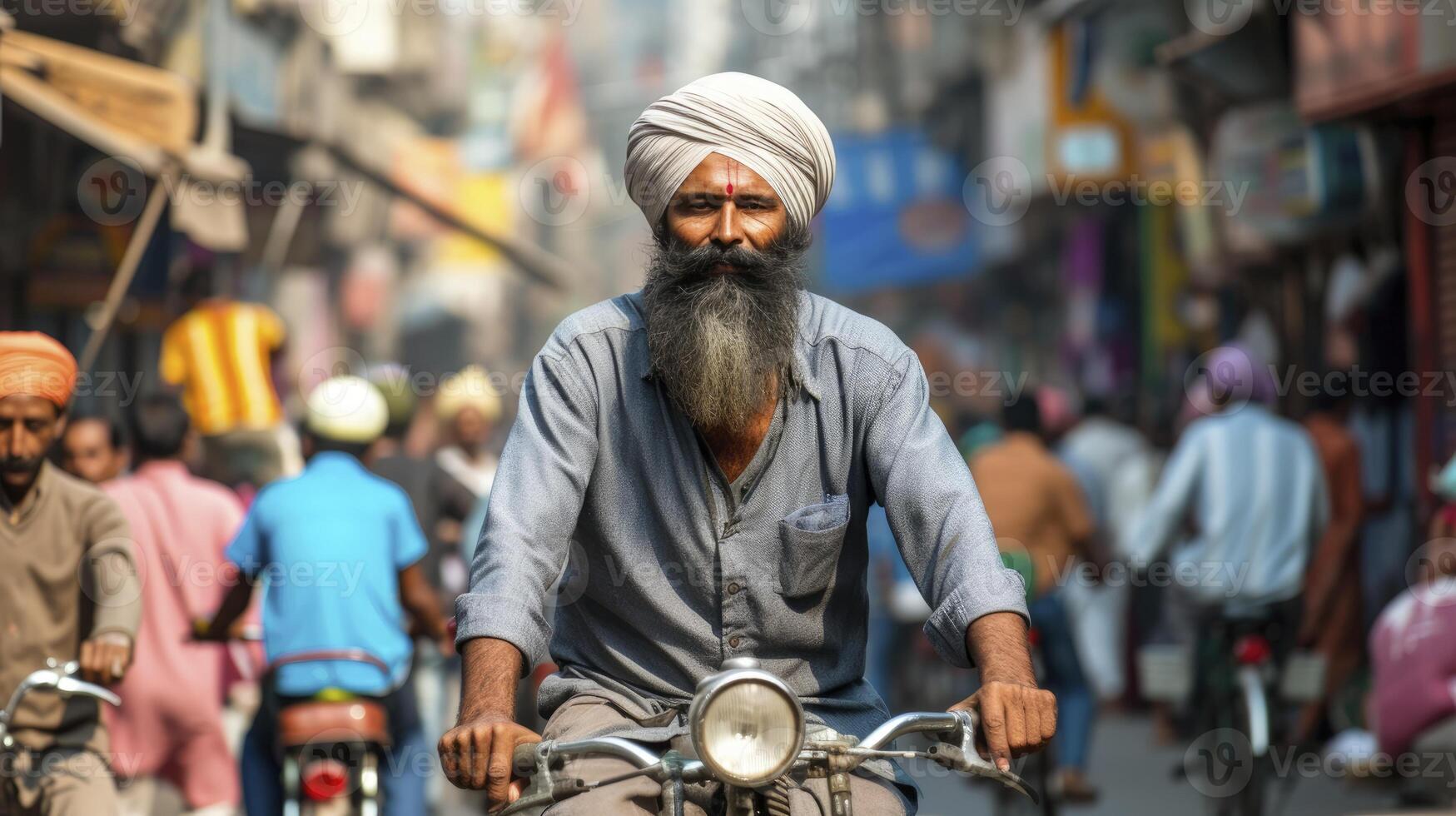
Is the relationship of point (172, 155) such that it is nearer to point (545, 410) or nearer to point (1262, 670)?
point (1262, 670)

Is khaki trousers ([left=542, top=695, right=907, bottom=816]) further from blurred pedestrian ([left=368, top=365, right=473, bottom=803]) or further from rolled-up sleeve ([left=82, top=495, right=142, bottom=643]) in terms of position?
blurred pedestrian ([left=368, top=365, right=473, bottom=803])

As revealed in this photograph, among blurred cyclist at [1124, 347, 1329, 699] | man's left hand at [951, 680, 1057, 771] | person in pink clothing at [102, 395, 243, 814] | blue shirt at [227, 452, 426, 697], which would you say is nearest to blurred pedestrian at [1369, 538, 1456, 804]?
blurred cyclist at [1124, 347, 1329, 699]

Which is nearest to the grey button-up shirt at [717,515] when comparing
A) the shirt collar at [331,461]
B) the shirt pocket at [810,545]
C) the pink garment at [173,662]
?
the shirt pocket at [810,545]

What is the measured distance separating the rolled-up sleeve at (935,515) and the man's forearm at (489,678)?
2.07 ft

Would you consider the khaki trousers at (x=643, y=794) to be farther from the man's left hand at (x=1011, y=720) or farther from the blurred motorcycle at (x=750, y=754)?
the man's left hand at (x=1011, y=720)

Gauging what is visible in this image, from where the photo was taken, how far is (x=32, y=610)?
547 centimetres

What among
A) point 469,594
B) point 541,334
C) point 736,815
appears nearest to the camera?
point 736,815

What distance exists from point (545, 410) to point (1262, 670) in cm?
577

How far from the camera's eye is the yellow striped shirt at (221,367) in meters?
11.4

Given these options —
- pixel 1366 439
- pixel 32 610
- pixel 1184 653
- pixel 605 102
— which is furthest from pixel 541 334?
pixel 32 610

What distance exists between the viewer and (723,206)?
353 cm

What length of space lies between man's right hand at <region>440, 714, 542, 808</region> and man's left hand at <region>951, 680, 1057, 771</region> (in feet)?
2.00

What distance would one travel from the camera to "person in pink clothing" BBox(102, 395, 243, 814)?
763cm

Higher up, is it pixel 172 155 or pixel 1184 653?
pixel 172 155
